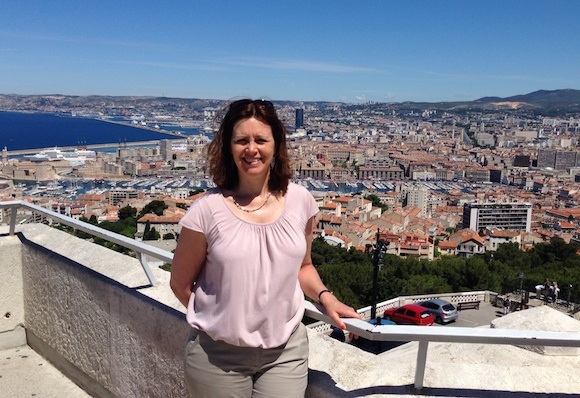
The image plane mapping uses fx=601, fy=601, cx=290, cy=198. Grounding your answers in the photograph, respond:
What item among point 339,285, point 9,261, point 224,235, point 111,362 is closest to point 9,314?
point 9,261

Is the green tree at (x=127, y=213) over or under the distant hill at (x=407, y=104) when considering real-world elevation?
under

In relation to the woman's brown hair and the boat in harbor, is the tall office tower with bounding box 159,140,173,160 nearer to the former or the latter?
the boat in harbor

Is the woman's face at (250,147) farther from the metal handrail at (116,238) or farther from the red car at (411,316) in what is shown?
the red car at (411,316)

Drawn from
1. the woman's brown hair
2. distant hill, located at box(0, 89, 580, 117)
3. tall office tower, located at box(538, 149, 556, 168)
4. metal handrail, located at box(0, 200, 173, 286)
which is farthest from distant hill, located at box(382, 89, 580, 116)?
the woman's brown hair

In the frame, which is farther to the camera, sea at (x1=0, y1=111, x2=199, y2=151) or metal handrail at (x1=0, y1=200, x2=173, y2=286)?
sea at (x1=0, y1=111, x2=199, y2=151)

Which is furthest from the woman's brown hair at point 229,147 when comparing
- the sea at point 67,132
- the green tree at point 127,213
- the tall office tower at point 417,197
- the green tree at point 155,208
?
the sea at point 67,132
